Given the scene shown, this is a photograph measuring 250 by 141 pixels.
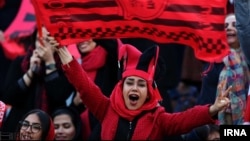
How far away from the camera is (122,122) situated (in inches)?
342

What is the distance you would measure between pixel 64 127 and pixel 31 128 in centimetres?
→ 57

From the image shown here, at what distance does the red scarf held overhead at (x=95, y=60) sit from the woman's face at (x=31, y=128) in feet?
3.24

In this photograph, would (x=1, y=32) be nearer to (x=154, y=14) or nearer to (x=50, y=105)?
(x=50, y=105)

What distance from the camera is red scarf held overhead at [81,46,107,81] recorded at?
9781 millimetres

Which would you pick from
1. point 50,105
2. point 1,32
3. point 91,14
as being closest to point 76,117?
point 50,105

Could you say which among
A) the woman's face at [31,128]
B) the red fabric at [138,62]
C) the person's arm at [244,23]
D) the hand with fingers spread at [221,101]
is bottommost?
the woman's face at [31,128]

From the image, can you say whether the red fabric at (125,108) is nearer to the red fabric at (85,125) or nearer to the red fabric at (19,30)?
the red fabric at (85,125)

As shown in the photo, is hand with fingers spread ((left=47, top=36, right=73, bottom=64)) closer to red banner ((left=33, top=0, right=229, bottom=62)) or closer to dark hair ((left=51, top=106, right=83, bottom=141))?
red banner ((left=33, top=0, right=229, bottom=62))

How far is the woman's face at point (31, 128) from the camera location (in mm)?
8948

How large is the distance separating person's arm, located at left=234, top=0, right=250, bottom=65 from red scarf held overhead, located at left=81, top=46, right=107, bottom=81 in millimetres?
2247

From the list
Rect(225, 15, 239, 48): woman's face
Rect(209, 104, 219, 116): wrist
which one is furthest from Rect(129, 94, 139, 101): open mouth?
Rect(225, 15, 239, 48): woman's face

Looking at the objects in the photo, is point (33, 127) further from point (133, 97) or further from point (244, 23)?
point (244, 23)

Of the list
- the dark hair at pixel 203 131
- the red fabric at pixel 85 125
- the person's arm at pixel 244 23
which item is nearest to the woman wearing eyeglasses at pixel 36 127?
the red fabric at pixel 85 125

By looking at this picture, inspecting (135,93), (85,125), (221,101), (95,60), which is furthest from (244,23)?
(85,125)
